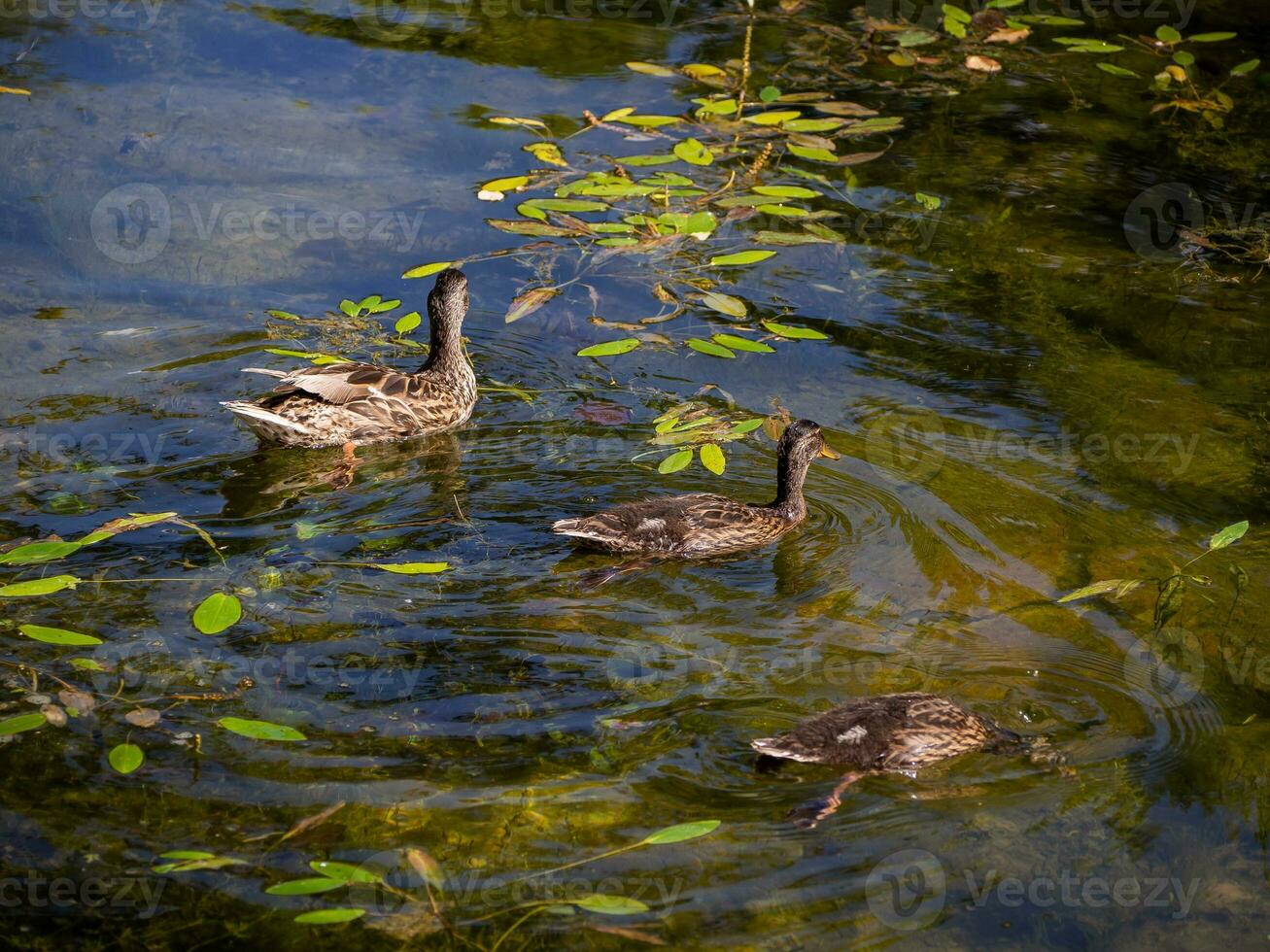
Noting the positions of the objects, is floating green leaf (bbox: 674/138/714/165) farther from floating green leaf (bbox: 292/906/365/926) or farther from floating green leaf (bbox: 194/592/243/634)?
floating green leaf (bbox: 292/906/365/926)

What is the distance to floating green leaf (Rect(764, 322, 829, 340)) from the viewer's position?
26.4 feet

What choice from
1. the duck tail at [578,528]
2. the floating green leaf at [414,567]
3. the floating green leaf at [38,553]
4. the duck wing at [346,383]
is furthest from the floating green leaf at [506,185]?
the floating green leaf at [38,553]

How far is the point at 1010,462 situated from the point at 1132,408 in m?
0.96

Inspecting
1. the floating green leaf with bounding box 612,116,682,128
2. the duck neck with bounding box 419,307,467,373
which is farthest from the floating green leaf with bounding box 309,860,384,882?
the floating green leaf with bounding box 612,116,682,128

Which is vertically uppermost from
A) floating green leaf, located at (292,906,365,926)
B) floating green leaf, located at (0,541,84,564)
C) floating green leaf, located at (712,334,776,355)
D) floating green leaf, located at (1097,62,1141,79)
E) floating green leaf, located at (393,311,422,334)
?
floating green leaf, located at (1097,62,1141,79)

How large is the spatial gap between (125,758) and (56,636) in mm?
777

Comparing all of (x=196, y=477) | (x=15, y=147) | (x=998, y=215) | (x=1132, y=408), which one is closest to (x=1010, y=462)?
(x=1132, y=408)

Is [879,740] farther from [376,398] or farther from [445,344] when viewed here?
[445,344]

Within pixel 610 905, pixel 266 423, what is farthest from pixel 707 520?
pixel 610 905

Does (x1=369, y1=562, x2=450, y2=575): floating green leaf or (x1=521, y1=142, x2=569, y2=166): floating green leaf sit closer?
(x1=369, y1=562, x2=450, y2=575): floating green leaf

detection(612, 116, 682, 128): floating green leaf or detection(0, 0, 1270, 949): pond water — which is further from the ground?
detection(612, 116, 682, 128): floating green leaf

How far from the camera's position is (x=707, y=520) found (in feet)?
21.6

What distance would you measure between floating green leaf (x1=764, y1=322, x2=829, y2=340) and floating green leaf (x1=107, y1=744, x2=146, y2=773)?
4.49 m

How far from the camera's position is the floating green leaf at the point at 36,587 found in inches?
220
